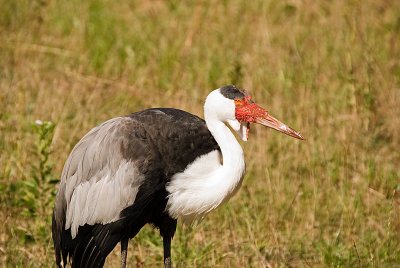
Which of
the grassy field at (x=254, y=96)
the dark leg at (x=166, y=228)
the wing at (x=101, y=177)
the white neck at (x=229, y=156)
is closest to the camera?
the white neck at (x=229, y=156)

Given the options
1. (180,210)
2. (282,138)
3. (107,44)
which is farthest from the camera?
(107,44)

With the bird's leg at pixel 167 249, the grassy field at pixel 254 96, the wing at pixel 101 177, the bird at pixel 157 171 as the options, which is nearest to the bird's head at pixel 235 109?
the bird at pixel 157 171

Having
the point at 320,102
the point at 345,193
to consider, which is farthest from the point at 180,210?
the point at 320,102

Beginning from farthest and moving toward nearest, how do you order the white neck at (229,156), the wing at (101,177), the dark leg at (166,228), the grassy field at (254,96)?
1. the grassy field at (254,96)
2. the dark leg at (166,228)
3. the wing at (101,177)
4. the white neck at (229,156)

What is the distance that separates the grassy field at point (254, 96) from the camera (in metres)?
6.91

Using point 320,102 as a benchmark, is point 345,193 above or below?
below

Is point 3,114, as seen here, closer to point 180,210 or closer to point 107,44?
point 107,44

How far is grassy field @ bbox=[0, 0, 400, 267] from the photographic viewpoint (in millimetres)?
6910

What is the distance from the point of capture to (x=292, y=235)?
702cm

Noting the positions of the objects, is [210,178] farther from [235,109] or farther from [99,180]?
[99,180]

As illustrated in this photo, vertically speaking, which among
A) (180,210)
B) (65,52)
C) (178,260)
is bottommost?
(178,260)

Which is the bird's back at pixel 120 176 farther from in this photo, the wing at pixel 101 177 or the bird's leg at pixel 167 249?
the bird's leg at pixel 167 249

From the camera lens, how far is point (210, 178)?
5.84 m

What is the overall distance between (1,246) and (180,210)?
1596 millimetres
